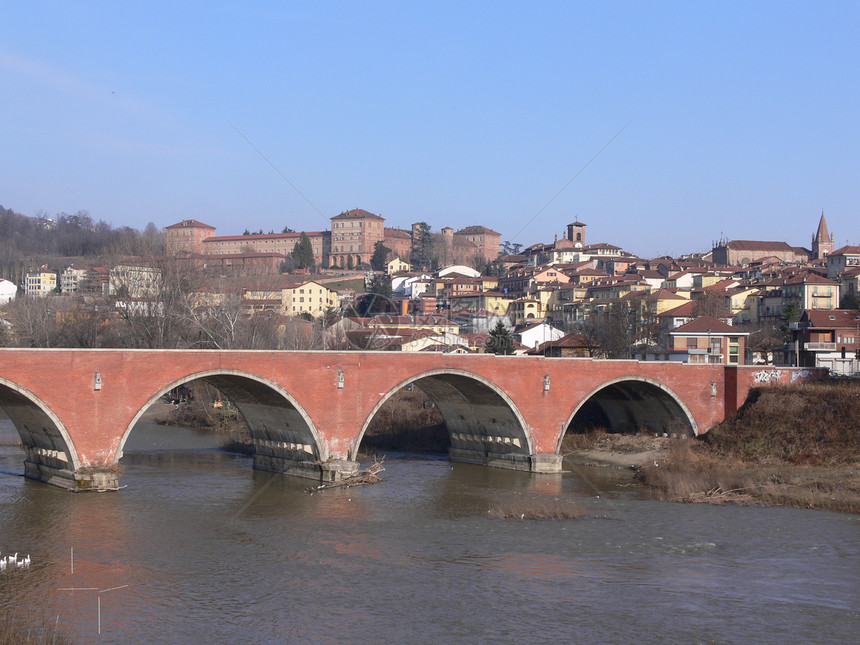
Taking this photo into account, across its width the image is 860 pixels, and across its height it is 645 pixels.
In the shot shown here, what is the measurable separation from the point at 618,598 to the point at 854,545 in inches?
Result: 298

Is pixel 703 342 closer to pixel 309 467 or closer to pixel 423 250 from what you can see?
pixel 309 467

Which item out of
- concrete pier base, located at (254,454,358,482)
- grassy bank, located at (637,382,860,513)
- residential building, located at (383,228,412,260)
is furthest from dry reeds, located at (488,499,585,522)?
residential building, located at (383,228,412,260)

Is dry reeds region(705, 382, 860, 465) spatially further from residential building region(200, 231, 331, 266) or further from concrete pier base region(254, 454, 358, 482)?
residential building region(200, 231, 331, 266)

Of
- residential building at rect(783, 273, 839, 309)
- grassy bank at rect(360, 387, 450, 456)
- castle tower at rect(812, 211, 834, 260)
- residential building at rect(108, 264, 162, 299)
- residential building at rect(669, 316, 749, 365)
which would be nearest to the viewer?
grassy bank at rect(360, 387, 450, 456)

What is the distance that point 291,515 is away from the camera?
26.0m

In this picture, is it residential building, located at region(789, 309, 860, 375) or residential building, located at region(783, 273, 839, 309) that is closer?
residential building, located at region(789, 309, 860, 375)

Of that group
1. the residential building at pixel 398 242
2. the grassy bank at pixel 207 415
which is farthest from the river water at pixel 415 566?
the residential building at pixel 398 242

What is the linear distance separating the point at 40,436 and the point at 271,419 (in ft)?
24.2

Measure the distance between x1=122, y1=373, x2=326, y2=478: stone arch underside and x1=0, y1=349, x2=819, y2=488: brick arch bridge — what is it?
0.20 ft

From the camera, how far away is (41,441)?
28953 mm

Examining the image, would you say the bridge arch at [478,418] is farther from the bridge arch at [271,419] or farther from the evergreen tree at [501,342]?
the evergreen tree at [501,342]

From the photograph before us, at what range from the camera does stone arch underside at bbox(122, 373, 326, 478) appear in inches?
1203

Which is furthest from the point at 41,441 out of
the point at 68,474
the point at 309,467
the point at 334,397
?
the point at 334,397

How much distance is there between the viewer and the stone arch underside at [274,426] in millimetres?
30562
